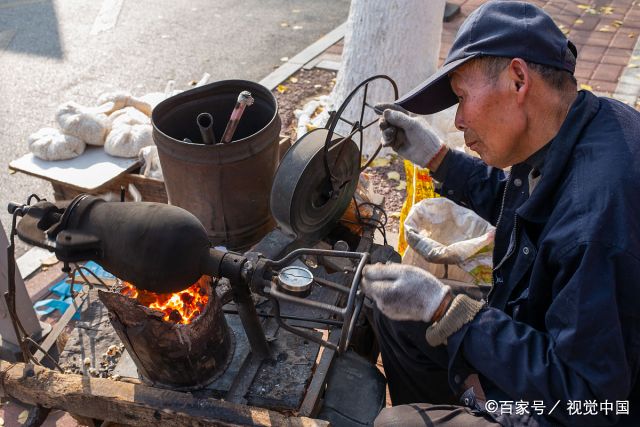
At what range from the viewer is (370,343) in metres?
3.42

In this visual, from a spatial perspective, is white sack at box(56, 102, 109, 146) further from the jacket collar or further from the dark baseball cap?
the jacket collar

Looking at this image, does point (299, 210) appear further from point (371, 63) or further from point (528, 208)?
point (371, 63)

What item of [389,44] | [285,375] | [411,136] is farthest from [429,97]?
[389,44]

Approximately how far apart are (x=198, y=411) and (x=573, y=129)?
6.20ft

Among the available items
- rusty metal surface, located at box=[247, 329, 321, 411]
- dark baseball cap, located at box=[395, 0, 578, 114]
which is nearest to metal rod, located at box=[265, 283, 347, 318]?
rusty metal surface, located at box=[247, 329, 321, 411]

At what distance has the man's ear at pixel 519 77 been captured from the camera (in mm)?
2043

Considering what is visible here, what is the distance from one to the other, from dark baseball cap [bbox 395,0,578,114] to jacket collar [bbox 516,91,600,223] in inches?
6.2

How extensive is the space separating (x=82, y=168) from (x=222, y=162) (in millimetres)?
1865

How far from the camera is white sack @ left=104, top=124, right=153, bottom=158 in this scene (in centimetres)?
444

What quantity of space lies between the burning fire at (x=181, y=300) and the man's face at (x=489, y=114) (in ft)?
4.52

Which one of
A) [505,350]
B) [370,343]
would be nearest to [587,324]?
[505,350]

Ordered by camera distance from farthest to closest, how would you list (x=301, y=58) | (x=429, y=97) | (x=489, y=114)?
(x=301, y=58) → (x=429, y=97) → (x=489, y=114)

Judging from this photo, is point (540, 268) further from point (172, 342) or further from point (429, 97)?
point (172, 342)

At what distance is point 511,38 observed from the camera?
6.84 feet
